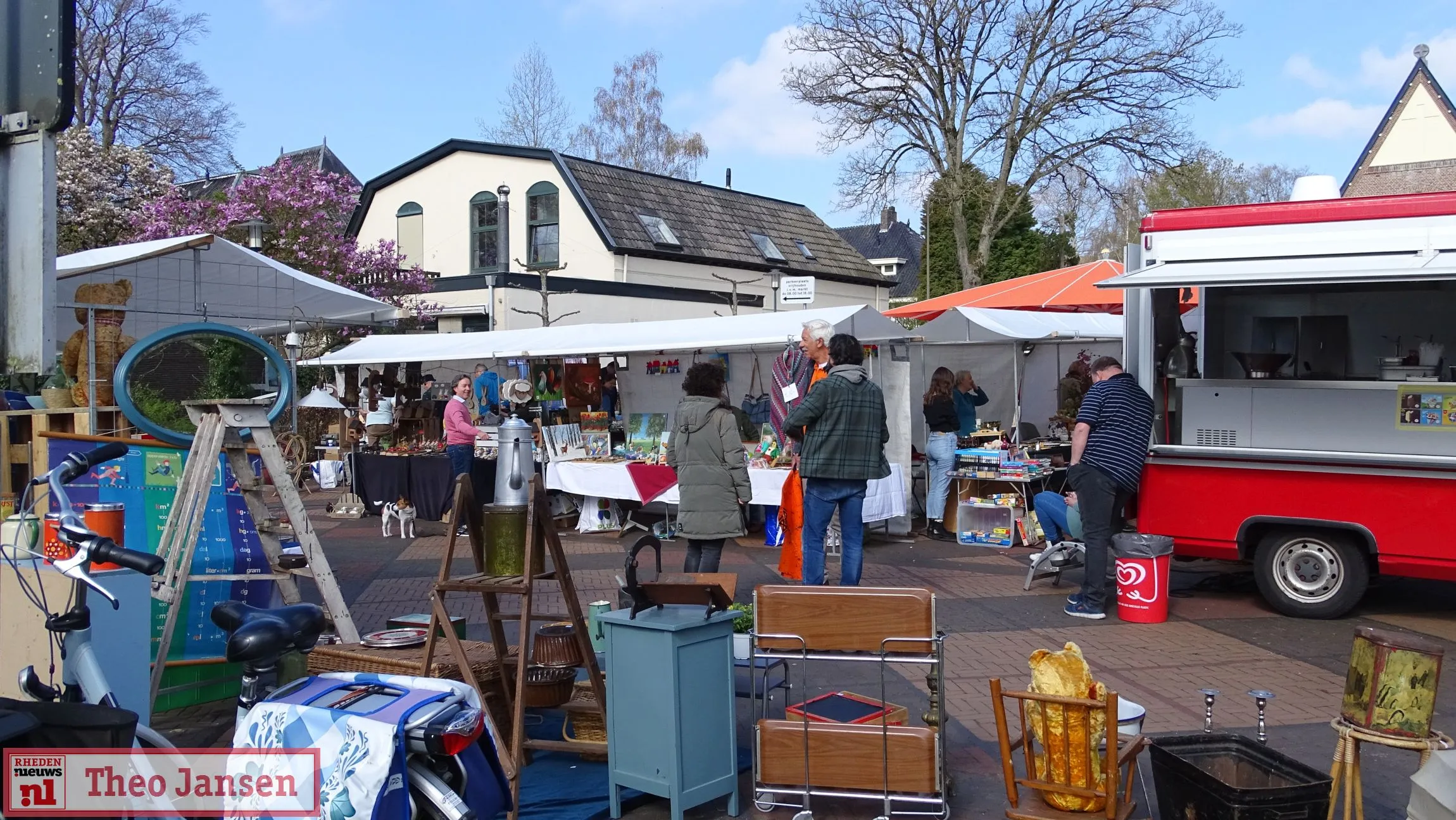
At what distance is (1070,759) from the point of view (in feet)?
13.4

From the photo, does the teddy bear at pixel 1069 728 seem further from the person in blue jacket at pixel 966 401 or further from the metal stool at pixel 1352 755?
the person in blue jacket at pixel 966 401

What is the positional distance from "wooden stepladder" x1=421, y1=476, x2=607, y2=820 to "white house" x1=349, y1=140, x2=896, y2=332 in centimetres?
1688

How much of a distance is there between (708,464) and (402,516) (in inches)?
250

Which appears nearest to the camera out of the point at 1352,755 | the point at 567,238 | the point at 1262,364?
the point at 1352,755

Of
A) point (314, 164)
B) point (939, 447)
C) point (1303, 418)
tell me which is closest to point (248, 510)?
point (1303, 418)

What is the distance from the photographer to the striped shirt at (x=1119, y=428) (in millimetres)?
7559

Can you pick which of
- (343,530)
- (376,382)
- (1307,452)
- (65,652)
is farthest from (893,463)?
(376,382)

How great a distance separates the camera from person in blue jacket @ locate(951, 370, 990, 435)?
40.2 ft

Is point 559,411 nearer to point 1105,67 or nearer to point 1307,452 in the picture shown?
point 1307,452

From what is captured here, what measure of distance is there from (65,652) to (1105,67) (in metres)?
23.8

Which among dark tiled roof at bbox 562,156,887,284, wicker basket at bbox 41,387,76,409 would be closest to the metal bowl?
wicker basket at bbox 41,387,76,409

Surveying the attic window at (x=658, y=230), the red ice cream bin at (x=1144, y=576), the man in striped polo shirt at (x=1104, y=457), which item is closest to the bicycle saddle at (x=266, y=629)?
the man in striped polo shirt at (x=1104, y=457)

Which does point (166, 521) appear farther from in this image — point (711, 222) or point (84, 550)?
point (711, 222)

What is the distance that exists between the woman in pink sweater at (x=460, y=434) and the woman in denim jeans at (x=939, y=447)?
191 inches
